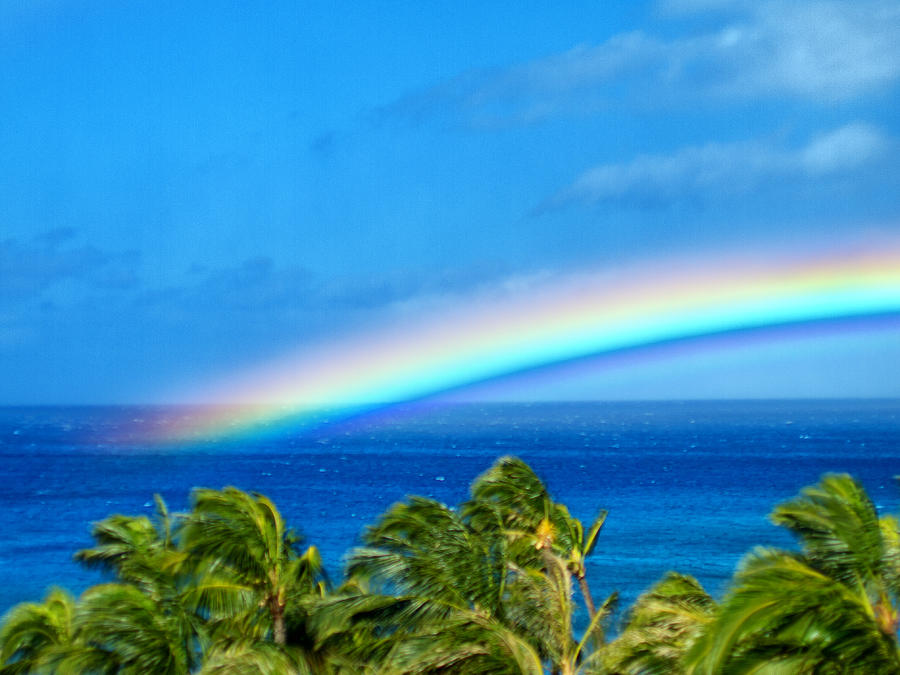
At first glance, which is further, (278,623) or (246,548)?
(246,548)

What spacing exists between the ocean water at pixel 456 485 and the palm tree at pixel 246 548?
1657 inches

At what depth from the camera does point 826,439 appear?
182 m

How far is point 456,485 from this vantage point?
117m

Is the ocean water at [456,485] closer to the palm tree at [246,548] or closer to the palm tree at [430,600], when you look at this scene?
the palm tree at [246,548]

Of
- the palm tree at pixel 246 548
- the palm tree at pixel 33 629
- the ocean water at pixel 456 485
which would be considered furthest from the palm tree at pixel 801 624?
the ocean water at pixel 456 485

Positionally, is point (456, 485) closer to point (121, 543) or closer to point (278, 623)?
point (121, 543)

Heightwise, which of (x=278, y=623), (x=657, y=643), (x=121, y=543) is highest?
(x=121, y=543)

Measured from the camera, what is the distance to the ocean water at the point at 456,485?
69.7 m

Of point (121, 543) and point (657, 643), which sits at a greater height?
point (121, 543)

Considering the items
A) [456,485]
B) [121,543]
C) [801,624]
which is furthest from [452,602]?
[456,485]

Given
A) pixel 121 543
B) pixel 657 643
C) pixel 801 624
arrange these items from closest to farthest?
pixel 801 624 → pixel 657 643 → pixel 121 543

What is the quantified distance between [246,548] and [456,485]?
102 metres

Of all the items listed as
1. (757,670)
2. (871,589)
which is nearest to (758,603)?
(757,670)

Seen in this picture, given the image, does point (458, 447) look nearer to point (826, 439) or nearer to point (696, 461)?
point (696, 461)
